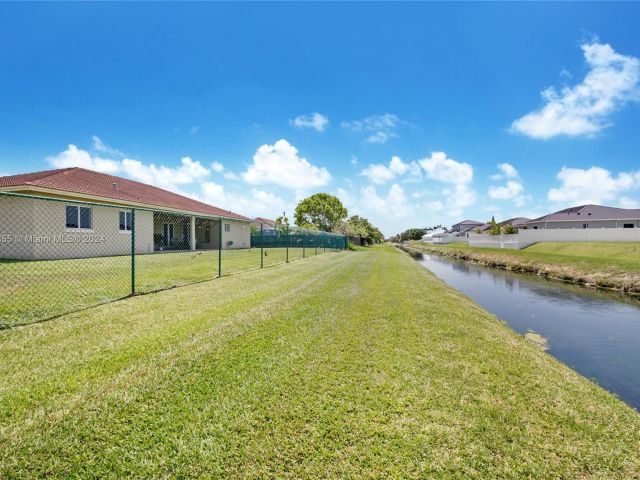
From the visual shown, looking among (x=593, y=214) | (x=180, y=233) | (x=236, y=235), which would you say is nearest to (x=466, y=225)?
(x=593, y=214)

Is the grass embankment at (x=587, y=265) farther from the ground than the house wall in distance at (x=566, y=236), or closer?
closer

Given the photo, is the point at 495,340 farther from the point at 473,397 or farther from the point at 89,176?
the point at 89,176

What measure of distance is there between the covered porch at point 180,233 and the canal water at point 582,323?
47.2 feet

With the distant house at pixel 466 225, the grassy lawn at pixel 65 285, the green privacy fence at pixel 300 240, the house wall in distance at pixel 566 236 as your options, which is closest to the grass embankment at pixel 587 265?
the house wall in distance at pixel 566 236

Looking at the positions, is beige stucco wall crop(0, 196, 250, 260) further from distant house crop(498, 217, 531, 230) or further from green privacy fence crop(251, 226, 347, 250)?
distant house crop(498, 217, 531, 230)

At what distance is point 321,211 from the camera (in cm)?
5316

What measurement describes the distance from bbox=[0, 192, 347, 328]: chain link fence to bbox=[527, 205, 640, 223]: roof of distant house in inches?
1763

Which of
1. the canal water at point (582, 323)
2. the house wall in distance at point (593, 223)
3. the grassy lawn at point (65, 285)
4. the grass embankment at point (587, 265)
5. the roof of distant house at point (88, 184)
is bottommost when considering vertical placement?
the canal water at point (582, 323)

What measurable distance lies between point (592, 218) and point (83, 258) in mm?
52125

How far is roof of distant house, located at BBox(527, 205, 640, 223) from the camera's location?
124 ft

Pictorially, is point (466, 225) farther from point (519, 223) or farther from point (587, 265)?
point (587, 265)

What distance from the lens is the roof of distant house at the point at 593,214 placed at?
124 feet

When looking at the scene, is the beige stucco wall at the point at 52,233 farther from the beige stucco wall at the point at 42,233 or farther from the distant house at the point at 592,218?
the distant house at the point at 592,218

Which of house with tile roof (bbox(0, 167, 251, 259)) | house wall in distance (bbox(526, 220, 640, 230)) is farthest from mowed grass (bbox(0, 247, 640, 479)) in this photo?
house wall in distance (bbox(526, 220, 640, 230))
